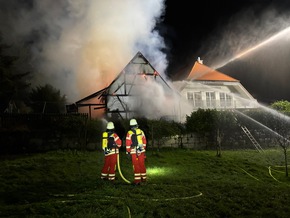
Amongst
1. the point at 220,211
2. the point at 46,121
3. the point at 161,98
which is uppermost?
the point at 161,98

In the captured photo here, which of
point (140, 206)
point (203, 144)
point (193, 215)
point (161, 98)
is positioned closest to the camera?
point (193, 215)

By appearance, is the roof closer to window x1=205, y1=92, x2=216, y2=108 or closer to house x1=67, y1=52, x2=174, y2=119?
window x1=205, y1=92, x2=216, y2=108

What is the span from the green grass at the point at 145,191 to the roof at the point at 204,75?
18296 millimetres

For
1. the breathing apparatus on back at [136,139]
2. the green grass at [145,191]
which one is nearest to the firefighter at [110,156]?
the green grass at [145,191]

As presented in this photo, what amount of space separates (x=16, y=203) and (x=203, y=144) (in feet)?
51.6

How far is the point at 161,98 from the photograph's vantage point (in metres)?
23.8

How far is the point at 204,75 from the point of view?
32.3m

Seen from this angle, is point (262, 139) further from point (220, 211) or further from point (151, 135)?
point (220, 211)

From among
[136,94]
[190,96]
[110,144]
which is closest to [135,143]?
[110,144]

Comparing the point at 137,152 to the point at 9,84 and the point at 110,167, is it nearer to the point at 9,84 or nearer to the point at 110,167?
the point at 110,167

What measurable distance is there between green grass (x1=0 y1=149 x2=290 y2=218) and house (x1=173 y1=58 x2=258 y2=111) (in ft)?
54.0

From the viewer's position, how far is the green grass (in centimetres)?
624

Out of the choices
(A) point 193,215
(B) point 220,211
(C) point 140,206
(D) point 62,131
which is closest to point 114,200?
(C) point 140,206

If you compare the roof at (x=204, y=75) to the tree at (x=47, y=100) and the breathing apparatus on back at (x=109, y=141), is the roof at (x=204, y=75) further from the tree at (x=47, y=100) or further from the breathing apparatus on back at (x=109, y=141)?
the breathing apparatus on back at (x=109, y=141)
